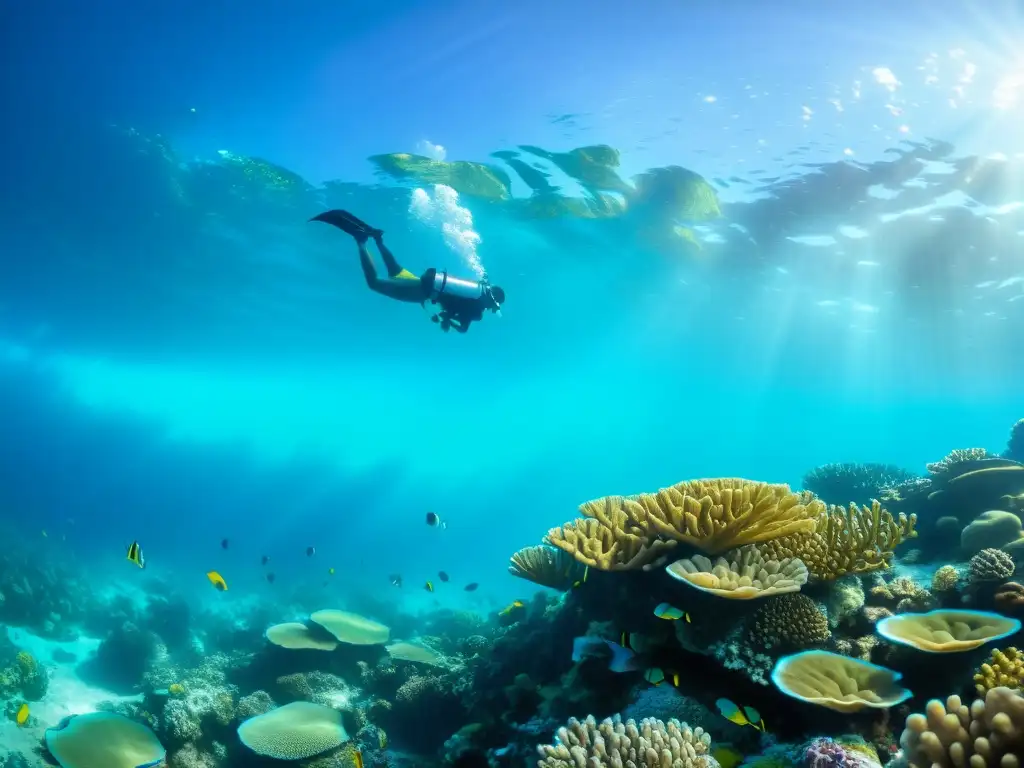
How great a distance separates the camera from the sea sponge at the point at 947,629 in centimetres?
367

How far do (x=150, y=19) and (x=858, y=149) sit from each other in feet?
67.4

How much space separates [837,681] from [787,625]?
20.1 inches

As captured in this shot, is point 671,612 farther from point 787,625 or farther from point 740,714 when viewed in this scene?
point 787,625

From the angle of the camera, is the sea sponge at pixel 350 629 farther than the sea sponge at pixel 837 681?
Yes

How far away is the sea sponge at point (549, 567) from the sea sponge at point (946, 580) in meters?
3.41

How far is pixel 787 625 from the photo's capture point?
13.9 feet

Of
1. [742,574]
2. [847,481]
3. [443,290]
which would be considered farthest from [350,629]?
[847,481]

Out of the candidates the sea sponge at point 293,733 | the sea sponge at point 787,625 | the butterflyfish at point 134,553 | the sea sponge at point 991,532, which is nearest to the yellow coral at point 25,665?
the butterflyfish at point 134,553

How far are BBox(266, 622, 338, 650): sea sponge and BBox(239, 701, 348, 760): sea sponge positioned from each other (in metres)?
1.62

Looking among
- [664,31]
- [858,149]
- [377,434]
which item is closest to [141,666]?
[664,31]

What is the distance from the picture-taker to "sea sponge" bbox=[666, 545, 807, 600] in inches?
156

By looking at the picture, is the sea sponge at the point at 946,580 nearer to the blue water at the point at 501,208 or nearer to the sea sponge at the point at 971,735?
the sea sponge at the point at 971,735

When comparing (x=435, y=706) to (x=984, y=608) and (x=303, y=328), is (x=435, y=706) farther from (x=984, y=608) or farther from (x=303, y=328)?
(x=303, y=328)

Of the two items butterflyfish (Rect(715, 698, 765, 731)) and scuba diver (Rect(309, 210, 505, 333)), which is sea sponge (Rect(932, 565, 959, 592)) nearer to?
butterflyfish (Rect(715, 698, 765, 731))
